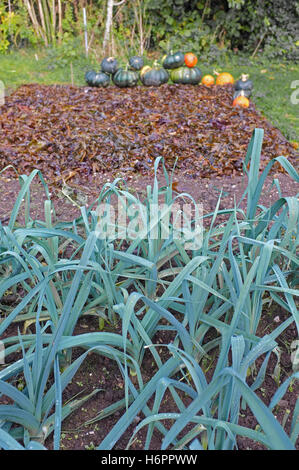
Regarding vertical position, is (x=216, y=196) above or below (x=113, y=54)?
below

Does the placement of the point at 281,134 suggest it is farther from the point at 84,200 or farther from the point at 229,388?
the point at 229,388

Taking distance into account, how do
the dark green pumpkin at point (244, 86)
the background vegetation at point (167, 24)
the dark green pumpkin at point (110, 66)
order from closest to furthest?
the dark green pumpkin at point (244, 86)
the dark green pumpkin at point (110, 66)
the background vegetation at point (167, 24)

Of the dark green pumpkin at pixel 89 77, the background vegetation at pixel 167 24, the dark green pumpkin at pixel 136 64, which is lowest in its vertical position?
the dark green pumpkin at pixel 89 77

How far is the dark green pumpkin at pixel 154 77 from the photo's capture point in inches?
231

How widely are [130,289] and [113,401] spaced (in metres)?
0.49

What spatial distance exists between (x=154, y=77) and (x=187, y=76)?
450 millimetres

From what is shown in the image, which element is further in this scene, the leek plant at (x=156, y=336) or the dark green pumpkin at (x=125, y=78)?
the dark green pumpkin at (x=125, y=78)

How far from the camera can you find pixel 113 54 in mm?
7145

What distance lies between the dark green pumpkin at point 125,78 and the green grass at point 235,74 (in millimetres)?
650

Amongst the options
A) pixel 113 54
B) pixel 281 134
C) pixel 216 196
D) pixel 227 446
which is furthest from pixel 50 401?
pixel 113 54

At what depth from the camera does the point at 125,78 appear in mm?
5789

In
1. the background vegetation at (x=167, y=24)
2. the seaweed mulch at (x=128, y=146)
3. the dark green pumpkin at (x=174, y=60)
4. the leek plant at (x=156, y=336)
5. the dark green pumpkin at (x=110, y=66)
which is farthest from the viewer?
the background vegetation at (x=167, y=24)

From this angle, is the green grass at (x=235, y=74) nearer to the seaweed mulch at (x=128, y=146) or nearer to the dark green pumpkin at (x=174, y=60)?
the seaweed mulch at (x=128, y=146)

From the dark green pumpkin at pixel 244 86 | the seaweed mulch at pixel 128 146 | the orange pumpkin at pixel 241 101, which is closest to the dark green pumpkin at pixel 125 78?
the seaweed mulch at pixel 128 146
